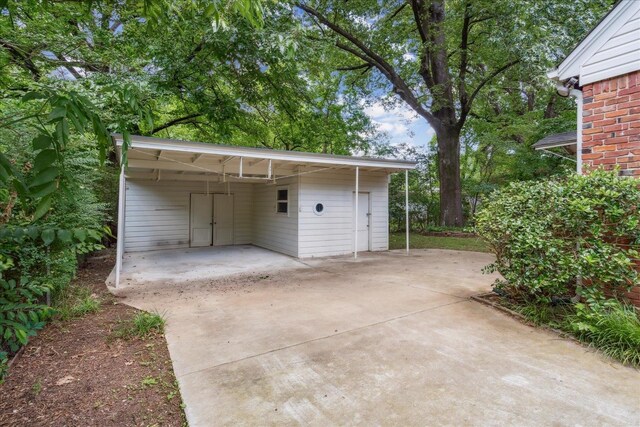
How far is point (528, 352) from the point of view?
9.67ft

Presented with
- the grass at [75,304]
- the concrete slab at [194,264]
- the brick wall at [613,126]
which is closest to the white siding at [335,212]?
the concrete slab at [194,264]

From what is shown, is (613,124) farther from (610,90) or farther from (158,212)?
(158,212)

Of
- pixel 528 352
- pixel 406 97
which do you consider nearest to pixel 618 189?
pixel 528 352

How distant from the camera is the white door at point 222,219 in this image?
34.9 ft

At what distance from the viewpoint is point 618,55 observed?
340cm

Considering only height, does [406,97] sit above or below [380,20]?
below

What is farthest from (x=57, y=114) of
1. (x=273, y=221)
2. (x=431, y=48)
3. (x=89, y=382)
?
(x=431, y=48)

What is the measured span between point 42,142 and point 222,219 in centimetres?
1012

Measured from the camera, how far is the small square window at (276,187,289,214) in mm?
8828

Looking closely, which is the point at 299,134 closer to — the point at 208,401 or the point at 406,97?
the point at 406,97

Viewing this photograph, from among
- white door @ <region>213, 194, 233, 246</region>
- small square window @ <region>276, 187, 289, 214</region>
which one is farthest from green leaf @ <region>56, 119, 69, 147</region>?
white door @ <region>213, 194, 233, 246</region>

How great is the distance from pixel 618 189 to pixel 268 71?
867cm

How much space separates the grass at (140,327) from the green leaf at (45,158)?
2.96m

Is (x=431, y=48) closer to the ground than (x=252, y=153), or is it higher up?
higher up
